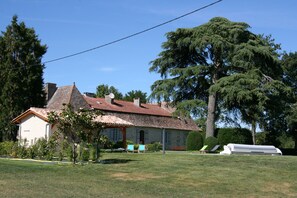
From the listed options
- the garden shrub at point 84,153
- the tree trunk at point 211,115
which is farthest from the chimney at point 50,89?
the garden shrub at point 84,153

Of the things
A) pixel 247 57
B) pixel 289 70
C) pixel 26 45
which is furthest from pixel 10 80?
pixel 289 70

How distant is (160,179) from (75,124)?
259 inches

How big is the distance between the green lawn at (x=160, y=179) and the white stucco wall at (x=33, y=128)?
13.2 meters

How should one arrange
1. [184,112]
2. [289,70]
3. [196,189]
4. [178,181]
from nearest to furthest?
[196,189]
[178,181]
[184,112]
[289,70]

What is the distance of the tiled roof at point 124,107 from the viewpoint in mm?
52719

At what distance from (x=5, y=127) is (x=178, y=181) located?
84.2 ft

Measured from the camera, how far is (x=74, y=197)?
42.9 feet

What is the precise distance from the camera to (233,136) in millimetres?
43531

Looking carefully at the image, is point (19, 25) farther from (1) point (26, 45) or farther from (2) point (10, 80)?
(2) point (10, 80)

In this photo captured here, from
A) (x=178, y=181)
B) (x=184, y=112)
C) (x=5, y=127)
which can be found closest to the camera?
(x=178, y=181)

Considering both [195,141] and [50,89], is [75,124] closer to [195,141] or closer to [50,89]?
[195,141]

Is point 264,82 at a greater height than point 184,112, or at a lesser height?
greater

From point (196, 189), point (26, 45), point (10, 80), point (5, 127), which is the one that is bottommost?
point (196, 189)

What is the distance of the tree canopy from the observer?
4019cm
